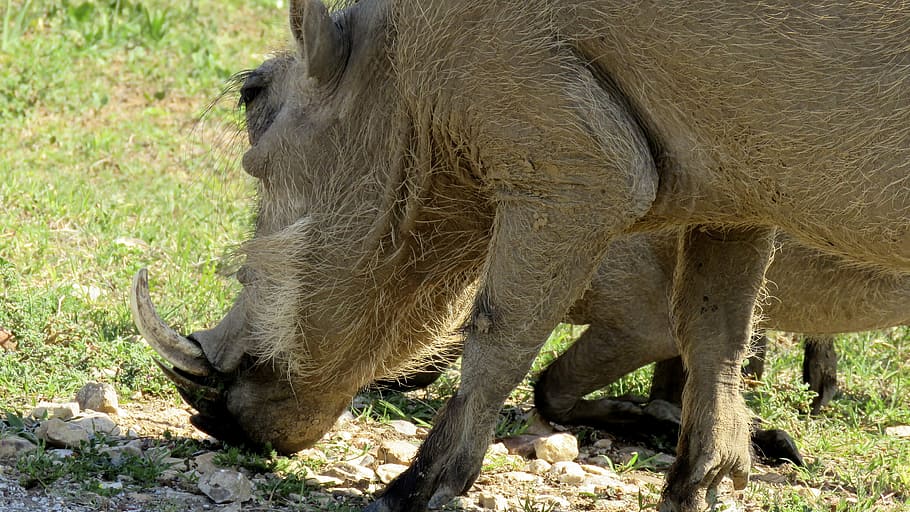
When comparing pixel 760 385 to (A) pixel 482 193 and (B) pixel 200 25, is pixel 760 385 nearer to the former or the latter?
(A) pixel 482 193

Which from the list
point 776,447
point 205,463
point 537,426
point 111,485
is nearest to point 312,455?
point 205,463

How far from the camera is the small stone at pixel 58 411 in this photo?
3.99 metres

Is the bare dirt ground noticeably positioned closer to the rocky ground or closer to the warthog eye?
the rocky ground

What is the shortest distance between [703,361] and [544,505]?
2.20ft

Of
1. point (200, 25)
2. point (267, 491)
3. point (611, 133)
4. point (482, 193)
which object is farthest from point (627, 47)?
point (200, 25)

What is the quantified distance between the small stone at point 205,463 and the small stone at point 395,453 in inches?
22.8

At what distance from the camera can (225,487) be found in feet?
11.6

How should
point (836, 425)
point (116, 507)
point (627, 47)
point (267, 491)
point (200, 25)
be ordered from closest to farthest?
point (627, 47) → point (116, 507) → point (267, 491) → point (836, 425) → point (200, 25)

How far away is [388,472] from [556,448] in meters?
0.72

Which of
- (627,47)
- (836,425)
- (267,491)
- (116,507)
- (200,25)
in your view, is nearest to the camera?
(627,47)

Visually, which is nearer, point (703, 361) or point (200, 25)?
point (703, 361)

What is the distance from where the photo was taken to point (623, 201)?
10.1ft

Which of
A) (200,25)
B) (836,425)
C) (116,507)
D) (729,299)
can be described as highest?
(200,25)

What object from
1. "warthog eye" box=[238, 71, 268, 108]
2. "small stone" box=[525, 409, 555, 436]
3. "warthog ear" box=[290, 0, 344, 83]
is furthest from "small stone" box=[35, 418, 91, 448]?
"small stone" box=[525, 409, 555, 436]
